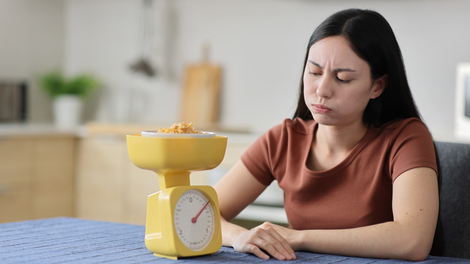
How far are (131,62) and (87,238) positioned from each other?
3.09 meters

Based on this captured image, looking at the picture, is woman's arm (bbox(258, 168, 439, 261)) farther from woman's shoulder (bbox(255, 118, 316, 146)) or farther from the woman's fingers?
woman's shoulder (bbox(255, 118, 316, 146))

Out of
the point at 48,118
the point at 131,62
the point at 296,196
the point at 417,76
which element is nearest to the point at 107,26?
the point at 131,62

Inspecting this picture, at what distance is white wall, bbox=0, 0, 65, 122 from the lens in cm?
394

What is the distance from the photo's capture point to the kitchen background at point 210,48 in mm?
3203

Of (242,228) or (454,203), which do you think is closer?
(242,228)

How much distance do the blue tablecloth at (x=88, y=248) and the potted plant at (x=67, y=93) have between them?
278cm

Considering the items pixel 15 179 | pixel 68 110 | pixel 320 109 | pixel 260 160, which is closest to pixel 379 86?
pixel 320 109

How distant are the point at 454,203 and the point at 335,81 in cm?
49

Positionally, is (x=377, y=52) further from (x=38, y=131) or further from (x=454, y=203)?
(x=38, y=131)

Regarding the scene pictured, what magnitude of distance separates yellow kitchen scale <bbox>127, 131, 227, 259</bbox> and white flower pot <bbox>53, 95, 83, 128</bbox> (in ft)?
10.00

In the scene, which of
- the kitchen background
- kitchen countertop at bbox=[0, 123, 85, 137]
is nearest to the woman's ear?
the kitchen background

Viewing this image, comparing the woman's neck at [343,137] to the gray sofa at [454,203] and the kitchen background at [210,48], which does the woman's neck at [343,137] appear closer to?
the gray sofa at [454,203]

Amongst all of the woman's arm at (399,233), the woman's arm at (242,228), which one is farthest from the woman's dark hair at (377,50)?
the woman's arm at (242,228)

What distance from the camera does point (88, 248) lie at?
110 centimetres
